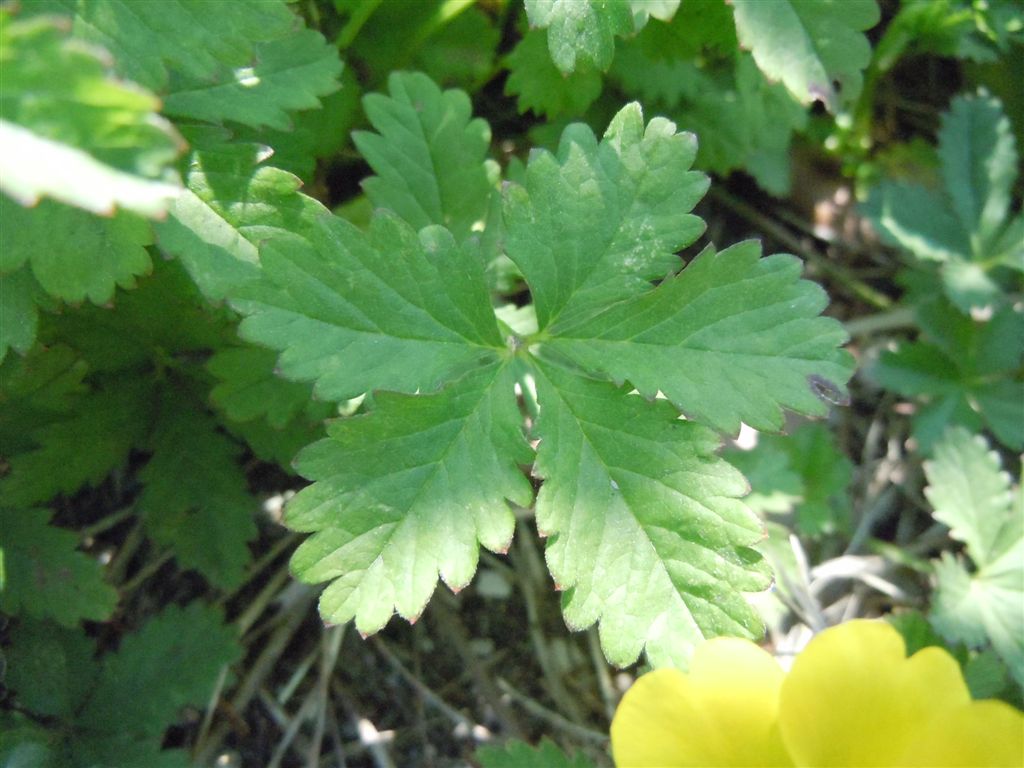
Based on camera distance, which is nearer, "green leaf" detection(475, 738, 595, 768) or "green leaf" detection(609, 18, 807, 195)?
"green leaf" detection(475, 738, 595, 768)

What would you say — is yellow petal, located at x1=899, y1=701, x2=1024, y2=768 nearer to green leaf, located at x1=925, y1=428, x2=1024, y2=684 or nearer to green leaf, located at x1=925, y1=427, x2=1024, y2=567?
green leaf, located at x1=925, y1=428, x2=1024, y2=684

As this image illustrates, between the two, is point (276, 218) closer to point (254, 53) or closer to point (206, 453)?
point (254, 53)

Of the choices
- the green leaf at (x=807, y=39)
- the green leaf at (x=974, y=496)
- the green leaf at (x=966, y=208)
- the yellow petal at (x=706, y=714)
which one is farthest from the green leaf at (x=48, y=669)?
the green leaf at (x=966, y=208)

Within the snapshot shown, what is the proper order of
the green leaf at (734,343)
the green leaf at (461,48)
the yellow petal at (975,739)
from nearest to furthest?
the yellow petal at (975,739) → the green leaf at (734,343) → the green leaf at (461,48)

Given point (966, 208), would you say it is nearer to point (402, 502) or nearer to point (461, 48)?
point (461, 48)

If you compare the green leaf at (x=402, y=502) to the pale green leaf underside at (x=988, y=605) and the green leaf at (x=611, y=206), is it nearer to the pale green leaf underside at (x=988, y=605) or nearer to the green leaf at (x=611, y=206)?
the green leaf at (x=611, y=206)

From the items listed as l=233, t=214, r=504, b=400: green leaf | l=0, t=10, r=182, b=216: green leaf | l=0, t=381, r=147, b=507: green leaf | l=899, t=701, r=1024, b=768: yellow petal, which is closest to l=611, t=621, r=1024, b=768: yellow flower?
l=899, t=701, r=1024, b=768: yellow petal
